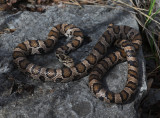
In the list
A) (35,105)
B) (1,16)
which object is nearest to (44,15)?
(1,16)

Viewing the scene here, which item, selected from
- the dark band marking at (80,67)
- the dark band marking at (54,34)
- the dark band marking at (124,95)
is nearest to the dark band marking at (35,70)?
the dark band marking at (80,67)

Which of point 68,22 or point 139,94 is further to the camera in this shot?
point 68,22

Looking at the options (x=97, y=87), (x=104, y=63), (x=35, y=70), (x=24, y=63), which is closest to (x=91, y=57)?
(x=104, y=63)

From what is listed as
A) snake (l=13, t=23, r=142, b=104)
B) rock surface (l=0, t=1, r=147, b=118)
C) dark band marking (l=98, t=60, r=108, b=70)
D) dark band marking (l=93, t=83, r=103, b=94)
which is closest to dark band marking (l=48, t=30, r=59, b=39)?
snake (l=13, t=23, r=142, b=104)

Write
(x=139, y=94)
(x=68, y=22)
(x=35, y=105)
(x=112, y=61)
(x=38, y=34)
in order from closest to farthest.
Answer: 1. (x=35, y=105)
2. (x=139, y=94)
3. (x=112, y=61)
4. (x=38, y=34)
5. (x=68, y=22)

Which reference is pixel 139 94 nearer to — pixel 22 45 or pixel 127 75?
pixel 127 75

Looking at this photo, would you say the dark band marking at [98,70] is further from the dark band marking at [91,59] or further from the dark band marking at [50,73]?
the dark band marking at [50,73]
